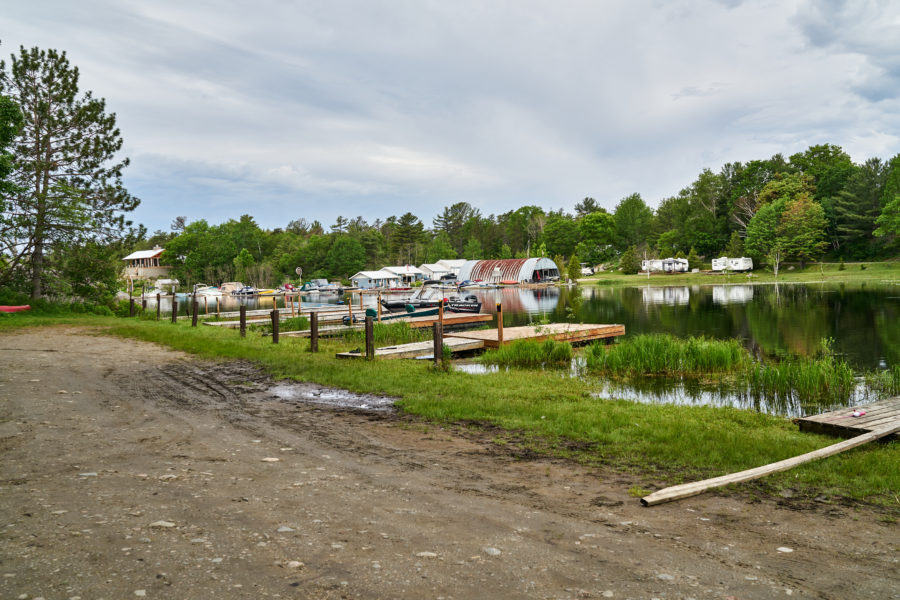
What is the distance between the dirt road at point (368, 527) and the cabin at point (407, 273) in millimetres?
81829

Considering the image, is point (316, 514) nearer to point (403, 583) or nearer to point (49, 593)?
point (403, 583)

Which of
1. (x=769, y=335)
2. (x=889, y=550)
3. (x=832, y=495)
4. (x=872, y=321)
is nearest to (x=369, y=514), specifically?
(x=889, y=550)

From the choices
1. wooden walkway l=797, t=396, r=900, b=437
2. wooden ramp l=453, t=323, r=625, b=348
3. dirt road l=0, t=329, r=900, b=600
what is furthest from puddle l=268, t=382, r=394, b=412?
wooden ramp l=453, t=323, r=625, b=348

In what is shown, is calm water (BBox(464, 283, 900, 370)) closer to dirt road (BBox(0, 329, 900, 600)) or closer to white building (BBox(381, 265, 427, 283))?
dirt road (BBox(0, 329, 900, 600))

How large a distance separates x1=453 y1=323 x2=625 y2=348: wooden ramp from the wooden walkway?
9881 mm

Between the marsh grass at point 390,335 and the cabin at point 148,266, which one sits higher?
the cabin at point 148,266

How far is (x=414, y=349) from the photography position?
55.8ft

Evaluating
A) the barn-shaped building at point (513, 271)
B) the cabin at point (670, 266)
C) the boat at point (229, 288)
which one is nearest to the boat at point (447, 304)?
the barn-shaped building at point (513, 271)

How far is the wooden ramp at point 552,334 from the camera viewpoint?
1899 cm

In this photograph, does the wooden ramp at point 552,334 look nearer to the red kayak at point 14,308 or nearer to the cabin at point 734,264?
the red kayak at point 14,308

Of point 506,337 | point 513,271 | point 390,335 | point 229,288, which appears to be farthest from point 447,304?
point 229,288

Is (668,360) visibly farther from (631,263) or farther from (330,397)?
(631,263)

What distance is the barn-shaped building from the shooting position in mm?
84938

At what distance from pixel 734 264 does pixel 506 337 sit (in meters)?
70.1
